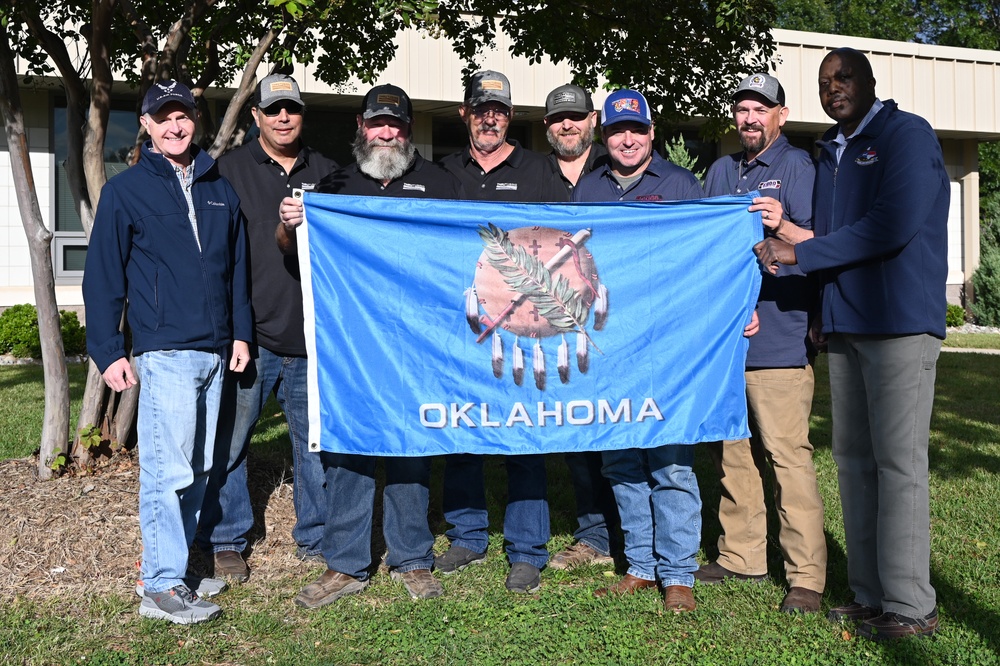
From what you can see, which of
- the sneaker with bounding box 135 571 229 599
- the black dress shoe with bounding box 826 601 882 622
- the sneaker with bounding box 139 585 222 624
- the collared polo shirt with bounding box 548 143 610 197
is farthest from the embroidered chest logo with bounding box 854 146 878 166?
the sneaker with bounding box 135 571 229 599

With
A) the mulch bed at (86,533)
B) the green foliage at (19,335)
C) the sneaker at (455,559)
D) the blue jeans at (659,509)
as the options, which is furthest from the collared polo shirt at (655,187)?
the green foliage at (19,335)

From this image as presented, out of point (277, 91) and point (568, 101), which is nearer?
point (277, 91)

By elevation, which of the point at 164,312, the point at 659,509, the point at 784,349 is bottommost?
the point at 659,509

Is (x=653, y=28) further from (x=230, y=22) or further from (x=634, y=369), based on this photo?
(x=634, y=369)

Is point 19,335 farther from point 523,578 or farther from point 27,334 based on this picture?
point 523,578

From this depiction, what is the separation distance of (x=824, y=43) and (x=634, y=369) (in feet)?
61.9

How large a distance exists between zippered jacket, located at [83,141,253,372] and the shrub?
11.9m

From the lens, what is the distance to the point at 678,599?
188 inches

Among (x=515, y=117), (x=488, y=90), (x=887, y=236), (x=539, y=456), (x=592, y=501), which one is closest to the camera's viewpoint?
(x=887, y=236)

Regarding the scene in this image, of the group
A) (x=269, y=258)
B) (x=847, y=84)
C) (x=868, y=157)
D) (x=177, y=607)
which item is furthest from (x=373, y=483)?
(x=847, y=84)

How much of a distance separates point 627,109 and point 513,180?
0.82 metres

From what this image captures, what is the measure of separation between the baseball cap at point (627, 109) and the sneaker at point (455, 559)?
248 cm

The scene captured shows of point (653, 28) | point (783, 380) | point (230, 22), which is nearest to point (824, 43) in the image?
point (653, 28)

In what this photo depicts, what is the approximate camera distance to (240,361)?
4.96 meters
